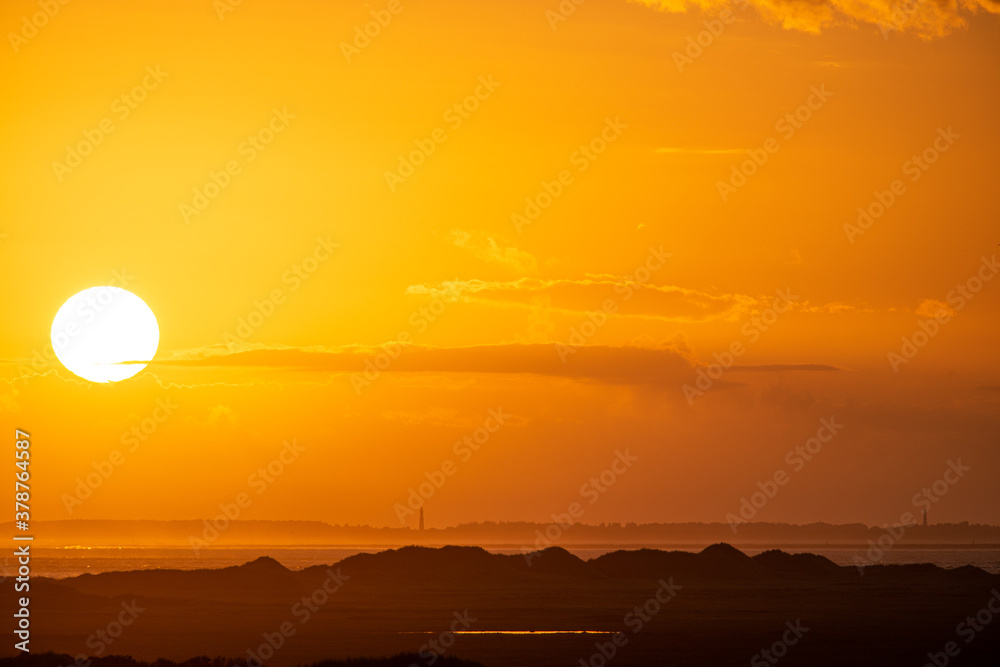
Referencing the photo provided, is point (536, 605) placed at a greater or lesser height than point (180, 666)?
greater

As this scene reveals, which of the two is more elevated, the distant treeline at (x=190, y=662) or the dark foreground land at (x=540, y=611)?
the dark foreground land at (x=540, y=611)

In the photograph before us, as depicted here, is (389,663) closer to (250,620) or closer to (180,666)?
(180,666)

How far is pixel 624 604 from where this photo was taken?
80.7 metres

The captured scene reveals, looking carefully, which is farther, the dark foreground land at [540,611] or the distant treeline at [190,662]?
the dark foreground land at [540,611]

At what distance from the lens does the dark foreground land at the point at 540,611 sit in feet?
168

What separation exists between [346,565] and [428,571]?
23.0ft

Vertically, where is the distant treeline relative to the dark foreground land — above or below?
below

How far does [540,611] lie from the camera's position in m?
73.5

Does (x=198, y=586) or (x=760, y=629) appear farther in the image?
(x=198, y=586)

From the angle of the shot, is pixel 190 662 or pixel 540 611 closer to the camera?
pixel 190 662

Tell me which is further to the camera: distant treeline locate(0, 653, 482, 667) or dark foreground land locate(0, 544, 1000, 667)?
dark foreground land locate(0, 544, 1000, 667)

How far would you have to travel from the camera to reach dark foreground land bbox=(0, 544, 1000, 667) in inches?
2012

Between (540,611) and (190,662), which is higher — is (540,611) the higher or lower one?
the higher one

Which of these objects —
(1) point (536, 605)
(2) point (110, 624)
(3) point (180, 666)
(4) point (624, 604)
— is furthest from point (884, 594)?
(3) point (180, 666)
